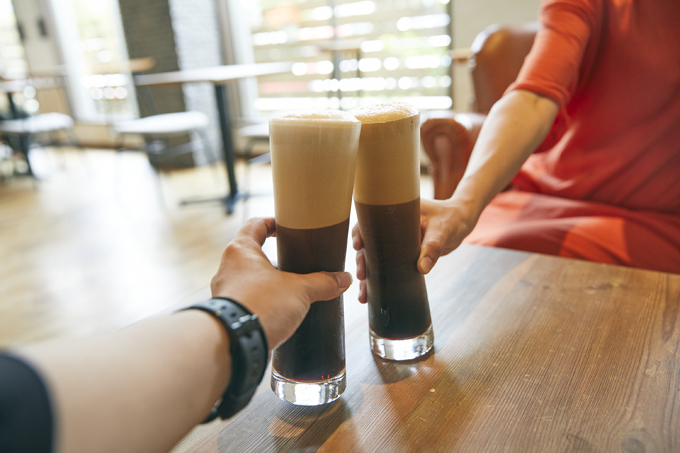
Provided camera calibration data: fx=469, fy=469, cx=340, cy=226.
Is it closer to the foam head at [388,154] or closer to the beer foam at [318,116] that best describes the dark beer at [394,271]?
the foam head at [388,154]

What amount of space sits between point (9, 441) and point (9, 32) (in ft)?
30.1

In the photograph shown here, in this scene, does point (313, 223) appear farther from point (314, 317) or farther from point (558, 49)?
point (558, 49)

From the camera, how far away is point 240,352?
0.37 metres

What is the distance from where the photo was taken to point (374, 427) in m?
0.45

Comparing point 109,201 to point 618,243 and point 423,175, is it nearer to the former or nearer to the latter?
point 423,175

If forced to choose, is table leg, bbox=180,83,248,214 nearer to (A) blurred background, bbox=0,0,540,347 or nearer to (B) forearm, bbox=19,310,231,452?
(A) blurred background, bbox=0,0,540,347

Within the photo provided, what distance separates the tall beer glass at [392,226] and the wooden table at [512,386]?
0.04 meters

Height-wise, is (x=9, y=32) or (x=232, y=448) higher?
(x=9, y=32)

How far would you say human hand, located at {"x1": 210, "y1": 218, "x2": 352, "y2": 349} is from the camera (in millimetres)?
402

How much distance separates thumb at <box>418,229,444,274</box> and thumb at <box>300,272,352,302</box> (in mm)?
113

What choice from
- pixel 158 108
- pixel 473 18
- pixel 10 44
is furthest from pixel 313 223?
pixel 10 44

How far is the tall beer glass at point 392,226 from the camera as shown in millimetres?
488

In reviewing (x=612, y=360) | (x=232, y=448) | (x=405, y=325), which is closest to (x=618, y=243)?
(x=612, y=360)

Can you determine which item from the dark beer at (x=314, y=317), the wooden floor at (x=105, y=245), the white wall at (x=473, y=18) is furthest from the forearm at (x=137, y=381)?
the white wall at (x=473, y=18)
